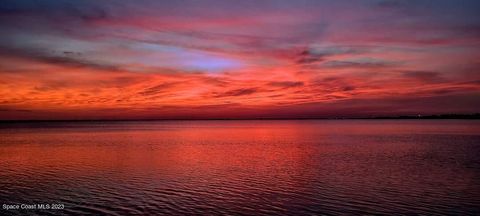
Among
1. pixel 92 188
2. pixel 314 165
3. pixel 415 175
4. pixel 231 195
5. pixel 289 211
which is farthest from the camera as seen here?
pixel 314 165

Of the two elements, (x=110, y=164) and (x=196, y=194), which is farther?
(x=110, y=164)

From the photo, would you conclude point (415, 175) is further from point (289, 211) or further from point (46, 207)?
point (46, 207)

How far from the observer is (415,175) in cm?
3045

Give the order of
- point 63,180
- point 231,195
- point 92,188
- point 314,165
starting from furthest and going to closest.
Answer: point 314,165
point 63,180
point 92,188
point 231,195

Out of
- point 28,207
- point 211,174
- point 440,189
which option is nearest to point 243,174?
point 211,174

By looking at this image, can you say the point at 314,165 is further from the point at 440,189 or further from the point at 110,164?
the point at 110,164

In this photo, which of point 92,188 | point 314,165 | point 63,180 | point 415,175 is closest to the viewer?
point 92,188

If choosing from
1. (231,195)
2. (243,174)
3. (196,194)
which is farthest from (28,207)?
(243,174)

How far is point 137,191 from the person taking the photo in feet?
79.5

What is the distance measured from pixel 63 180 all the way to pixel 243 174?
13305mm

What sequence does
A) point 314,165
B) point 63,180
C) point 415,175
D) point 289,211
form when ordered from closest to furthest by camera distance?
point 289,211 < point 63,180 < point 415,175 < point 314,165

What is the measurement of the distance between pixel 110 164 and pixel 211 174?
12369 mm

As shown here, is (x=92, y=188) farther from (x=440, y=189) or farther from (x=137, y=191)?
(x=440, y=189)

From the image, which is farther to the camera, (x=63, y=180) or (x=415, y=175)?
(x=415, y=175)
